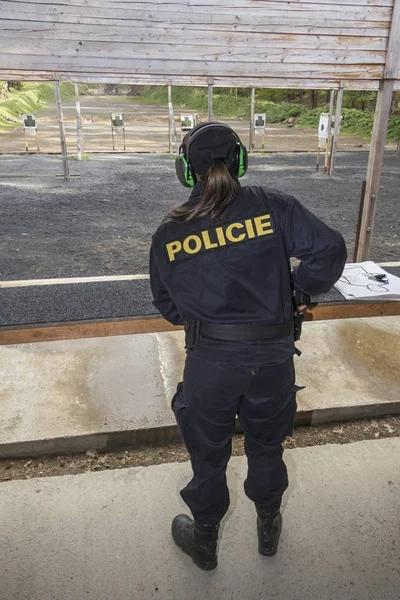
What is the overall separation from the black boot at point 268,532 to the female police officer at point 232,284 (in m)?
0.26

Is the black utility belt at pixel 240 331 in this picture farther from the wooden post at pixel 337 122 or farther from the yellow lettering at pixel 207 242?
the wooden post at pixel 337 122

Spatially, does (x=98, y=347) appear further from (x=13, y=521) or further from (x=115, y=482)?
(x=13, y=521)

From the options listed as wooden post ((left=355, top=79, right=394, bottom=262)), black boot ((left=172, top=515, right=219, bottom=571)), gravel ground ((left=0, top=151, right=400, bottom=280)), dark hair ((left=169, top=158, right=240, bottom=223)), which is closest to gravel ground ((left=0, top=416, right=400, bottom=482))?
black boot ((left=172, top=515, right=219, bottom=571))

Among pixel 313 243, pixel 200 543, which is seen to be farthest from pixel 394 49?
pixel 200 543

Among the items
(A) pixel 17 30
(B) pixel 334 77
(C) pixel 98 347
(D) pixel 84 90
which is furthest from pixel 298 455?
(D) pixel 84 90

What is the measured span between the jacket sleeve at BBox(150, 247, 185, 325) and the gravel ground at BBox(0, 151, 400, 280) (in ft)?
11.1

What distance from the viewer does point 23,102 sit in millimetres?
32781

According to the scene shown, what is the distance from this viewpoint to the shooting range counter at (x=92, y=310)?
9.29 feet

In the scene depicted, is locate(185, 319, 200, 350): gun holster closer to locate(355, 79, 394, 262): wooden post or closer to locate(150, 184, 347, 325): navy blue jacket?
locate(150, 184, 347, 325): navy blue jacket

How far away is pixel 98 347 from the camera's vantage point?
3340mm

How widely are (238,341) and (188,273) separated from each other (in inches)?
11.4

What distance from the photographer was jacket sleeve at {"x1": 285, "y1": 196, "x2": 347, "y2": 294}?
1.57m

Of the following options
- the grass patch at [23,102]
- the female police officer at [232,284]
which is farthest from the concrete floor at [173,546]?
the grass patch at [23,102]

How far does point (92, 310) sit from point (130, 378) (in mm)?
1057
